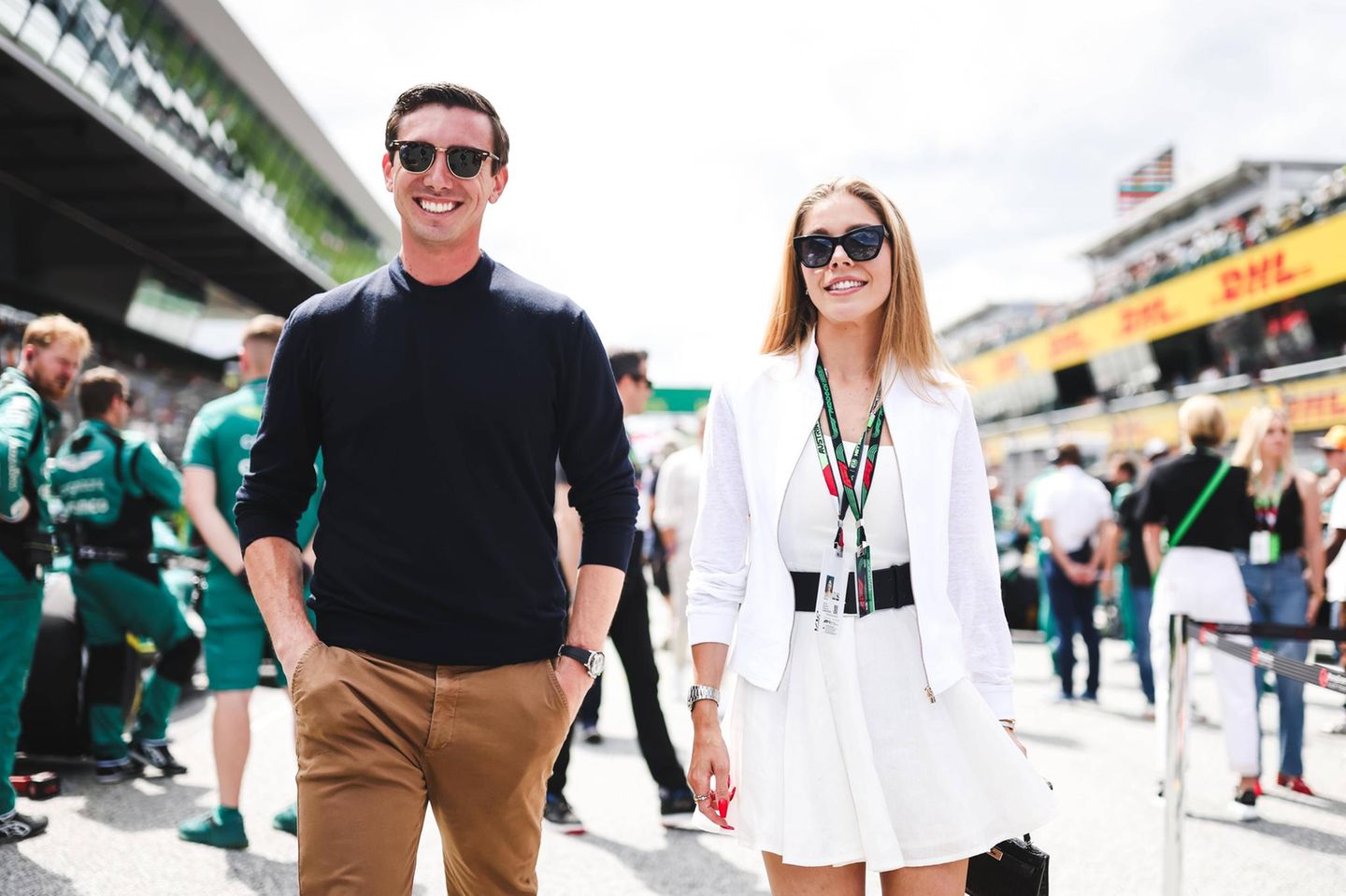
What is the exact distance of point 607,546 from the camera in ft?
7.84

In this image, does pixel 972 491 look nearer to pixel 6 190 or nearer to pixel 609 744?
pixel 609 744

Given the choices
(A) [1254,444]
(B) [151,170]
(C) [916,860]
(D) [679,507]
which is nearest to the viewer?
(C) [916,860]

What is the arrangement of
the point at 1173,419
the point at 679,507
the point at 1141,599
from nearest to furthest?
the point at 679,507, the point at 1141,599, the point at 1173,419

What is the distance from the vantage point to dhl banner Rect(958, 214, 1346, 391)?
18719 millimetres

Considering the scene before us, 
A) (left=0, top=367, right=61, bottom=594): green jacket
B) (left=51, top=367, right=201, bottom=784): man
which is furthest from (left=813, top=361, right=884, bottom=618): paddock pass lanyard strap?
(left=51, top=367, right=201, bottom=784): man

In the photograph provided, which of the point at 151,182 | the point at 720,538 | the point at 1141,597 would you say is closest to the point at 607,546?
the point at 720,538

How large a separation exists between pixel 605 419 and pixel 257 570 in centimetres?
78

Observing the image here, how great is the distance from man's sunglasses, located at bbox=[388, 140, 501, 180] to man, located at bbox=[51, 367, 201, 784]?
4272mm

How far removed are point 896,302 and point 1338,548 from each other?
695cm

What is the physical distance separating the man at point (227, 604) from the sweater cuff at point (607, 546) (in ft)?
8.07

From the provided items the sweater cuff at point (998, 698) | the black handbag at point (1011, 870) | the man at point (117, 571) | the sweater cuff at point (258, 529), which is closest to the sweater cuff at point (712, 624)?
the sweater cuff at point (998, 698)

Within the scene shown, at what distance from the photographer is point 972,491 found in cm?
235

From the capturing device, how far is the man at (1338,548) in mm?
7480

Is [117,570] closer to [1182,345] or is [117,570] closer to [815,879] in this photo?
[815,879]
